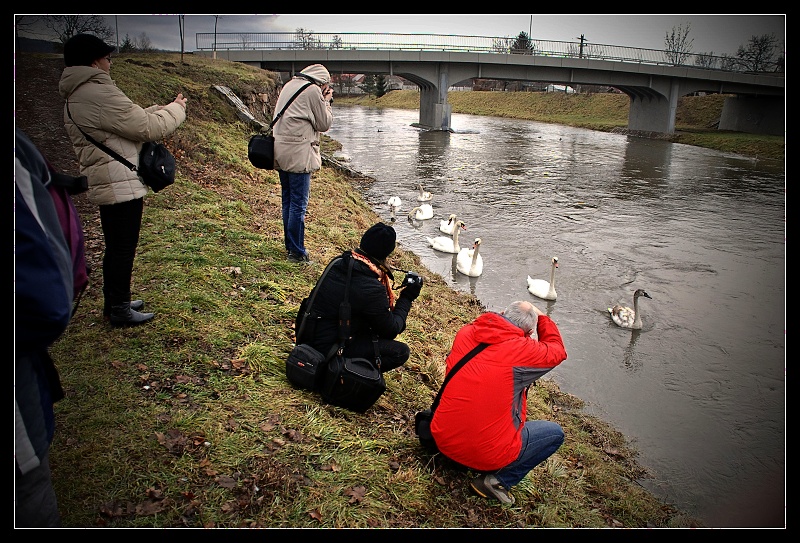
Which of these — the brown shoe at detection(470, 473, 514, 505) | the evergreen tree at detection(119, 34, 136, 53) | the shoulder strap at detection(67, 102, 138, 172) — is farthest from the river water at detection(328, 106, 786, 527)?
the evergreen tree at detection(119, 34, 136, 53)

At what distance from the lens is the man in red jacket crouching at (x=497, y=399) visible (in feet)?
11.7

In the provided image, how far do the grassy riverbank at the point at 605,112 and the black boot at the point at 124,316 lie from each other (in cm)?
3909

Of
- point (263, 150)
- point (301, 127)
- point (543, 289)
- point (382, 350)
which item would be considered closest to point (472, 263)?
point (543, 289)

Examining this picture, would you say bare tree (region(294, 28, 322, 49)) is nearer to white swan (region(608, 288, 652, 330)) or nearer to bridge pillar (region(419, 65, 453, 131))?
bridge pillar (region(419, 65, 453, 131))

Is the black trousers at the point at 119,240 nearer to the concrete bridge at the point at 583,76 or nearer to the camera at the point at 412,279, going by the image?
the camera at the point at 412,279

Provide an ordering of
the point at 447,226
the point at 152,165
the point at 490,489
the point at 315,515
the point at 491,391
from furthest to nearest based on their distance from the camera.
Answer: the point at 447,226 < the point at 152,165 < the point at 490,489 < the point at 491,391 < the point at 315,515

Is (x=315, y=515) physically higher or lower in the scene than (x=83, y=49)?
lower

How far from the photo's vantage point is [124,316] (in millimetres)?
4957

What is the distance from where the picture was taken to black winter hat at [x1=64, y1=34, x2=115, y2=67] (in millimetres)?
4107

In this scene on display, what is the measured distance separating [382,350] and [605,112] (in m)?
62.8

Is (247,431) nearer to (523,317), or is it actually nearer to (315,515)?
(315,515)

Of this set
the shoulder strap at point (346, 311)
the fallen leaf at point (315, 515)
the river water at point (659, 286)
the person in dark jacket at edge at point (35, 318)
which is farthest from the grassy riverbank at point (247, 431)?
the person in dark jacket at edge at point (35, 318)

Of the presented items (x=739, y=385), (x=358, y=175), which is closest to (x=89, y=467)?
(x=739, y=385)
